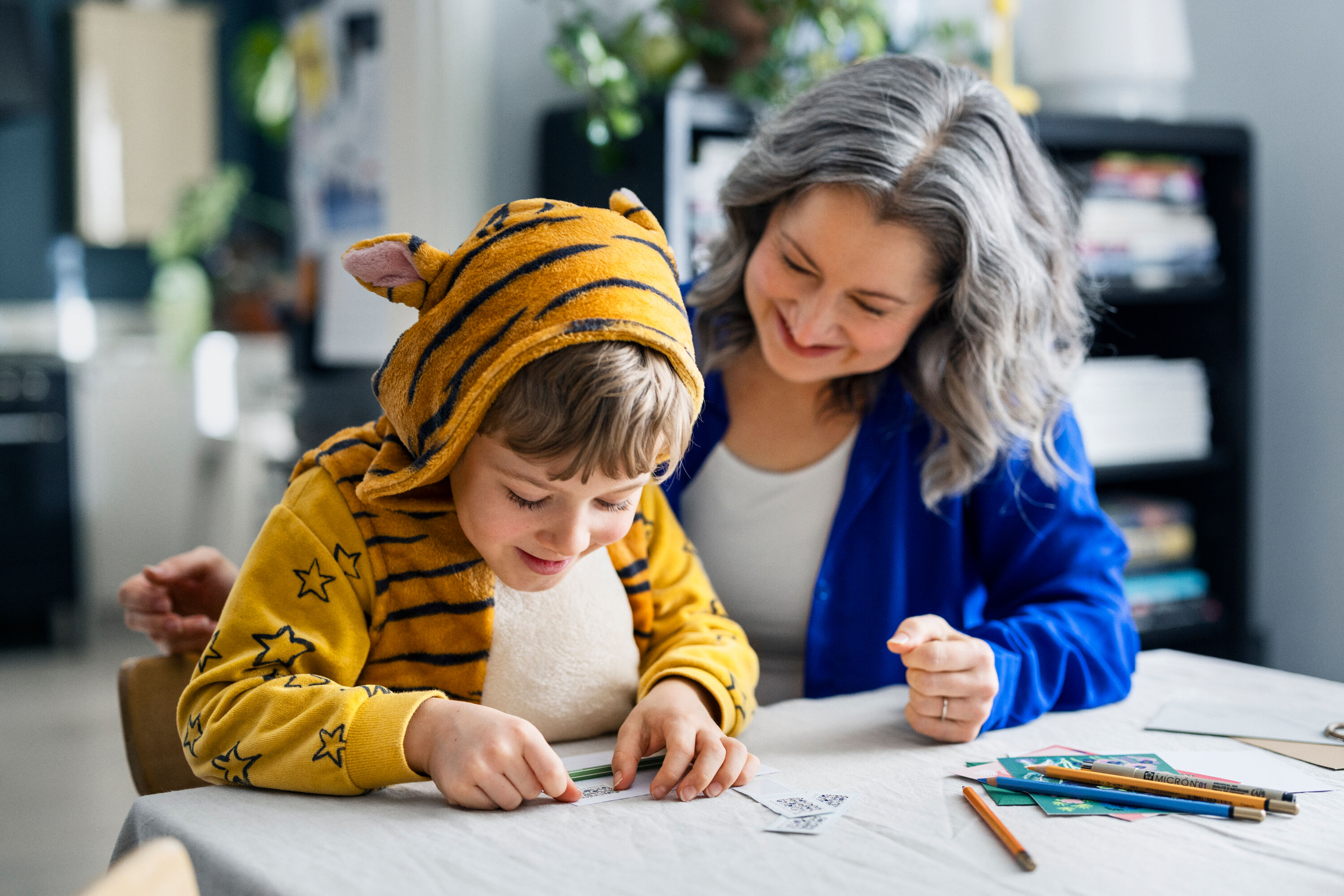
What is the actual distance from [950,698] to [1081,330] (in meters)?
0.62

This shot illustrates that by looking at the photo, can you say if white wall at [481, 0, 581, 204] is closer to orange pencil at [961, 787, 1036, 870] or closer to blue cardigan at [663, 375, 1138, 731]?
blue cardigan at [663, 375, 1138, 731]

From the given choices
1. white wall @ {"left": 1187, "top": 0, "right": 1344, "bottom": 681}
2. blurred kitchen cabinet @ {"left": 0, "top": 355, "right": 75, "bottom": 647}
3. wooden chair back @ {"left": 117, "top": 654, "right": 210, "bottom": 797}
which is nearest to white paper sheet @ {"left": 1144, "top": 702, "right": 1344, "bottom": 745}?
wooden chair back @ {"left": 117, "top": 654, "right": 210, "bottom": 797}

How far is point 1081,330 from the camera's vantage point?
149 centimetres

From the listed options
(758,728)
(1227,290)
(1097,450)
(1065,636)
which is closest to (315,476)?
(758,728)

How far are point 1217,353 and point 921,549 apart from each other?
182cm

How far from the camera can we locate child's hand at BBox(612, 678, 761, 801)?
0.91 m

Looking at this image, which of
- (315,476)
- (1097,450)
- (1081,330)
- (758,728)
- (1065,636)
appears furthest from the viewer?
(1097,450)

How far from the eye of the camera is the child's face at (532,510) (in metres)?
0.91

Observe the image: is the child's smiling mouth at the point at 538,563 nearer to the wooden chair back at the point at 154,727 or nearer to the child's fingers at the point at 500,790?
A: the child's fingers at the point at 500,790

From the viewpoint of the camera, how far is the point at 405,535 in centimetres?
98

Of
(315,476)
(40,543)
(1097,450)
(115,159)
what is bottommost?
(40,543)

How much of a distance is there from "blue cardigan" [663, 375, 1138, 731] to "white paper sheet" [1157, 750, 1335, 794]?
0.27 m

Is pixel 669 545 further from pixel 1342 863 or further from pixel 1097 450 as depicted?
pixel 1097 450

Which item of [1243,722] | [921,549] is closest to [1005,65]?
[921,549]
